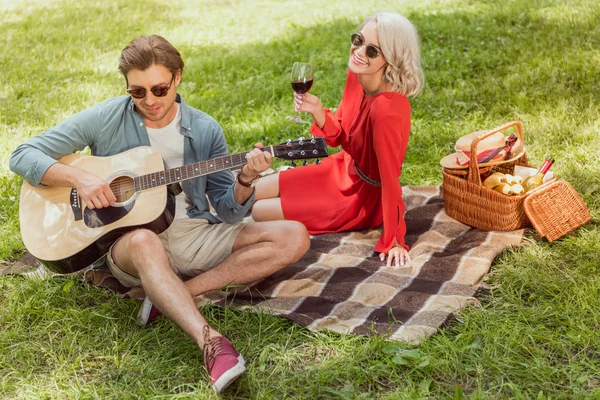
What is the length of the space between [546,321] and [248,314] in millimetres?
1541

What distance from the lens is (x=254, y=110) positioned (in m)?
6.69

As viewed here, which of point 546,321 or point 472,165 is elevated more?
point 472,165

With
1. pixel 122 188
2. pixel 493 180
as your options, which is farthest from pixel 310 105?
pixel 493 180

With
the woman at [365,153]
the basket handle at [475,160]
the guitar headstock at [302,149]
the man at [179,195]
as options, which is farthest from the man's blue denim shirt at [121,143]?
the basket handle at [475,160]

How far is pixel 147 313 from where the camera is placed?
371 cm

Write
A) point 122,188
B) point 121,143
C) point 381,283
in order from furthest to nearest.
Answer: point 381,283
point 121,143
point 122,188

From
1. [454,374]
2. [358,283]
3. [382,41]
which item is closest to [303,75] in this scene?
[382,41]

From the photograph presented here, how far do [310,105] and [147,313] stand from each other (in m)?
1.52

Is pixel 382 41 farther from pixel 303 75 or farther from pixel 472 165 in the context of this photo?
pixel 472 165

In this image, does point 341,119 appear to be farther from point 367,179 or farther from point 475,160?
point 475,160

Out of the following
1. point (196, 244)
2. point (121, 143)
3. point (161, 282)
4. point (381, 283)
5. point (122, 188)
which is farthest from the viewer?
point (381, 283)

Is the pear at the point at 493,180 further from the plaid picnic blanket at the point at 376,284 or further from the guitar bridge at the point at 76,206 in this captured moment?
the guitar bridge at the point at 76,206

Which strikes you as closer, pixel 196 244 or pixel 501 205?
pixel 196 244

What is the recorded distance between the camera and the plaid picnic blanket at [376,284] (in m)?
3.73
